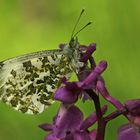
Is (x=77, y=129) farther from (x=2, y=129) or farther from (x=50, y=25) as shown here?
(x=50, y=25)

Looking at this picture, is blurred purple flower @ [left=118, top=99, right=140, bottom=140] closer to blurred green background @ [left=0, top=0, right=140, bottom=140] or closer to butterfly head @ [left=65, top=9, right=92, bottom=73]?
butterfly head @ [left=65, top=9, right=92, bottom=73]

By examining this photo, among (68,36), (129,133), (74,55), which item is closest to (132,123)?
(129,133)

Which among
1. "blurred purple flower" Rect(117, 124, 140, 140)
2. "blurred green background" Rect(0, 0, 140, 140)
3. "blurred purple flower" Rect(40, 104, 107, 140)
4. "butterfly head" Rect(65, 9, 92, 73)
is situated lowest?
"blurred purple flower" Rect(117, 124, 140, 140)

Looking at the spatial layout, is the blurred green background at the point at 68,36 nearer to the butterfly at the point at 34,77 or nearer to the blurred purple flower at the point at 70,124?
the butterfly at the point at 34,77

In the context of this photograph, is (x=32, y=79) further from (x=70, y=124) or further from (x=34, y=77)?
(x=70, y=124)

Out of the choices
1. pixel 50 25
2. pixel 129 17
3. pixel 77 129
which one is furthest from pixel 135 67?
pixel 77 129

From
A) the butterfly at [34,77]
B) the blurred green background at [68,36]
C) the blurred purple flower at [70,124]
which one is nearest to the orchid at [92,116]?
the blurred purple flower at [70,124]

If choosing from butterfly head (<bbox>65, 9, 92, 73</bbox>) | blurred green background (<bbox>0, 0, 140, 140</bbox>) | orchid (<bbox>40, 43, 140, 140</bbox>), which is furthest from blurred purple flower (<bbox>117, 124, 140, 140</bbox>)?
blurred green background (<bbox>0, 0, 140, 140</bbox>)
